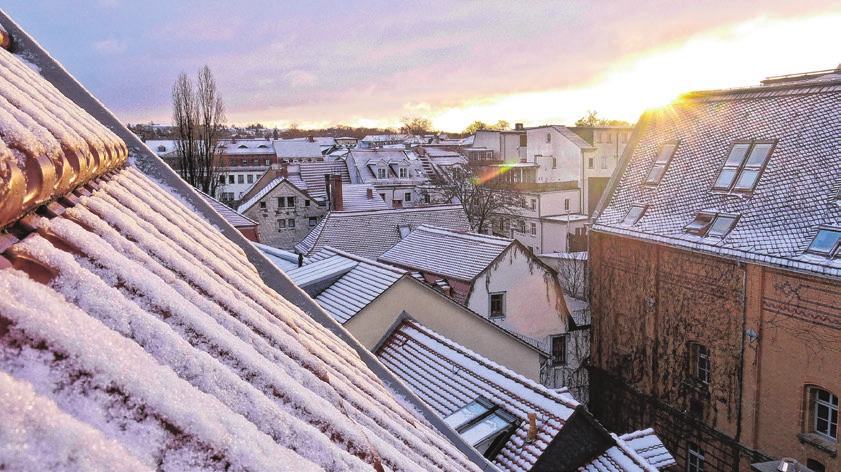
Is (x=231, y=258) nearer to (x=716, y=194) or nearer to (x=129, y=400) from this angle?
(x=129, y=400)

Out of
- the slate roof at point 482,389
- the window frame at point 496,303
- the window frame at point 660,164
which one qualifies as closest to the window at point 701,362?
the window frame at point 660,164

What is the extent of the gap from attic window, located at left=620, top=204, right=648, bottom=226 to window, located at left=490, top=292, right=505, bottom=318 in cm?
425

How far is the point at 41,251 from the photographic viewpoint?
1.44 meters

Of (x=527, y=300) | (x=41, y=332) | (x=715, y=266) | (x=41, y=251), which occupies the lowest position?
(x=527, y=300)

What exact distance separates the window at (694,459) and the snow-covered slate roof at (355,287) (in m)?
9.66

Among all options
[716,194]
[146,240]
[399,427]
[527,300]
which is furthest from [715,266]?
[146,240]

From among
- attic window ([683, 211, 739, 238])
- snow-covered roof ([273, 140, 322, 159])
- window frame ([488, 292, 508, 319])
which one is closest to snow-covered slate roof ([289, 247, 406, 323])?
window frame ([488, 292, 508, 319])

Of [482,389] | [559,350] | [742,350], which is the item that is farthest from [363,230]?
[482,389]

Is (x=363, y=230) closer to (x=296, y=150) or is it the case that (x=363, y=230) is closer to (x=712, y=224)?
(x=712, y=224)

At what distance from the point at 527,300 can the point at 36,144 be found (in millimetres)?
18272

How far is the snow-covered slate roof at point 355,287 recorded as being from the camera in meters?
11.7

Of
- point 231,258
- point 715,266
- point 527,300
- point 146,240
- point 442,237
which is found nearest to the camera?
point 146,240

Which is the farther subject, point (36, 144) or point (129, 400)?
point (36, 144)

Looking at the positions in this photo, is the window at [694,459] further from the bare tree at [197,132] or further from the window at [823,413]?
the bare tree at [197,132]
